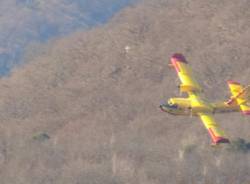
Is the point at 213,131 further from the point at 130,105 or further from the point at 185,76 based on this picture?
the point at 130,105

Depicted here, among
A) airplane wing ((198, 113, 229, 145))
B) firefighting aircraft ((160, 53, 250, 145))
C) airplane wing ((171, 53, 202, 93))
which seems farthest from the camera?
airplane wing ((171, 53, 202, 93))

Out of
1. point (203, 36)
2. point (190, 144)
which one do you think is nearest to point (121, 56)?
point (203, 36)

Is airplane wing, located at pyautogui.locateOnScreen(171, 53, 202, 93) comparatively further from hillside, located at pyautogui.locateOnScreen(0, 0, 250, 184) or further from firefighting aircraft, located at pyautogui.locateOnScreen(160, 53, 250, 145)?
hillside, located at pyautogui.locateOnScreen(0, 0, 250, 184)

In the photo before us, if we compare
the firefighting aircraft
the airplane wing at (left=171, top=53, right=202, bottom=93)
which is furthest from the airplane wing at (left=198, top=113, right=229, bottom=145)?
the airplane wing at (left=171, top=53, right=202, bottom=93)

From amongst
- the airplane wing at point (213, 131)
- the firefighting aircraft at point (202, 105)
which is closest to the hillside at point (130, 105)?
the firefighting aircraft at point (202, 105)

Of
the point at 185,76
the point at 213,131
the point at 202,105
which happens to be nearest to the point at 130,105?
the point at 185,76

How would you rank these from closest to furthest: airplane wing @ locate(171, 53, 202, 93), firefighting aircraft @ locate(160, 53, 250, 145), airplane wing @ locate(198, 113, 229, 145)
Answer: airplane wing @ locate(198, 113, 229, 145)
firefighting aircraft @ locate(160, 53, 250, 145)
airplane wing @ locate(171, 53, 202, 93)

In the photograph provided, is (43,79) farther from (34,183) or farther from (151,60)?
(34,183)

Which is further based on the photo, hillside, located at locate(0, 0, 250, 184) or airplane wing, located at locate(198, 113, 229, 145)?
hillside, located at locate(0, 0, 250, 184)
